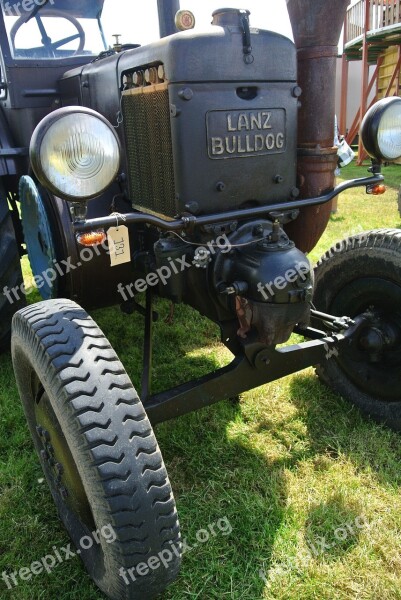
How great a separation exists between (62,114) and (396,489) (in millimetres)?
1844

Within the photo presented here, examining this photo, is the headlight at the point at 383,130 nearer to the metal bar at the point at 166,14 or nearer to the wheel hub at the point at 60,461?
the metal bar at the point at 166,14

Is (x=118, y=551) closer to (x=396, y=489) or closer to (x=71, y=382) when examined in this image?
(x=71, y=382)

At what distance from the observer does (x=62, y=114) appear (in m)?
1.44

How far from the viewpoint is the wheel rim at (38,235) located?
2348 mm

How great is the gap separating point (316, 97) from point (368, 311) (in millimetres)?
1000

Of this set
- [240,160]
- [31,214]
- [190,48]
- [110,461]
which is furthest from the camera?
[31,214]

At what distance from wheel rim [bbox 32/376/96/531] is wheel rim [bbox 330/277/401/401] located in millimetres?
1279

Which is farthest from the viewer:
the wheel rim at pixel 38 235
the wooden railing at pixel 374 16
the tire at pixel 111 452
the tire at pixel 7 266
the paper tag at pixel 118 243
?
the wooden railing at pixel 374 16

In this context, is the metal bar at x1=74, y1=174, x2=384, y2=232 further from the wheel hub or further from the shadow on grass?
the shadow on grass

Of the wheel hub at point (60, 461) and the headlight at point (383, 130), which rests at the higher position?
the headlight at point (383, 130)

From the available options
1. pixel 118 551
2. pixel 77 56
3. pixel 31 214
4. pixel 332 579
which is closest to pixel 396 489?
pixel 332 579

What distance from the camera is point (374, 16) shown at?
37.1 ft

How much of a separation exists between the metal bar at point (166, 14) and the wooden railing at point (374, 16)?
9.66 meters

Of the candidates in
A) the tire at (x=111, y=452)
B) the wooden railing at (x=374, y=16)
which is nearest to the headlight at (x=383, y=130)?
the tire at (x=111, y=452)
